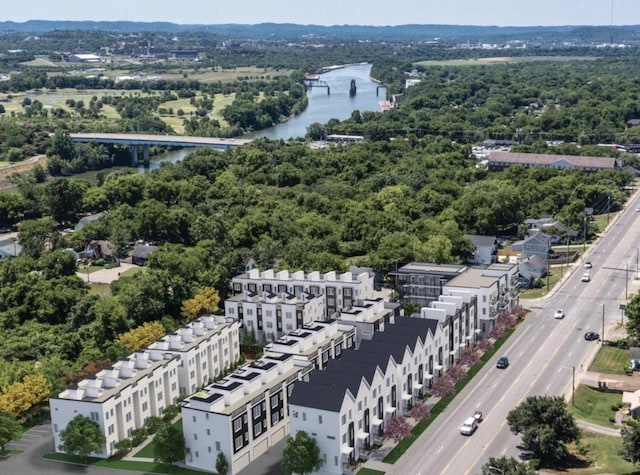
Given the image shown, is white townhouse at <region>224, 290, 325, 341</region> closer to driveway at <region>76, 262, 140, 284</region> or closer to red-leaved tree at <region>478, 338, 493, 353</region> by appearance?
red-leaved tree at <region>478, 338, 493, 353</region>

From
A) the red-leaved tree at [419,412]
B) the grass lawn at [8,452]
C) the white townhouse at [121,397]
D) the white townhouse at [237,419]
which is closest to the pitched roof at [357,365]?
the white townhouse at [237,419]

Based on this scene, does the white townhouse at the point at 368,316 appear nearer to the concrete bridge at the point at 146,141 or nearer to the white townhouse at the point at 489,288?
the white townhouse at the point at 489,288

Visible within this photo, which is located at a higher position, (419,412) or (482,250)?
(482,250)

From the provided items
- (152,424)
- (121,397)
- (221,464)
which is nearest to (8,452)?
(121,397)

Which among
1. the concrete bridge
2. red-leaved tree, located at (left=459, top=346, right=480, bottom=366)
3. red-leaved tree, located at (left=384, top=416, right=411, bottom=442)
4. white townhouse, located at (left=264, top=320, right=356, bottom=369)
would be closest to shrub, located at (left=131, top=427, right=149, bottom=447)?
white townhouse, located at (left=264, top=320, right=356, bottom=369)

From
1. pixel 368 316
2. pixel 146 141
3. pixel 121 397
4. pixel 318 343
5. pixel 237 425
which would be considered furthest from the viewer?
pixel 146 141

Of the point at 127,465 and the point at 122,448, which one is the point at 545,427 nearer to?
the point at 127,465
